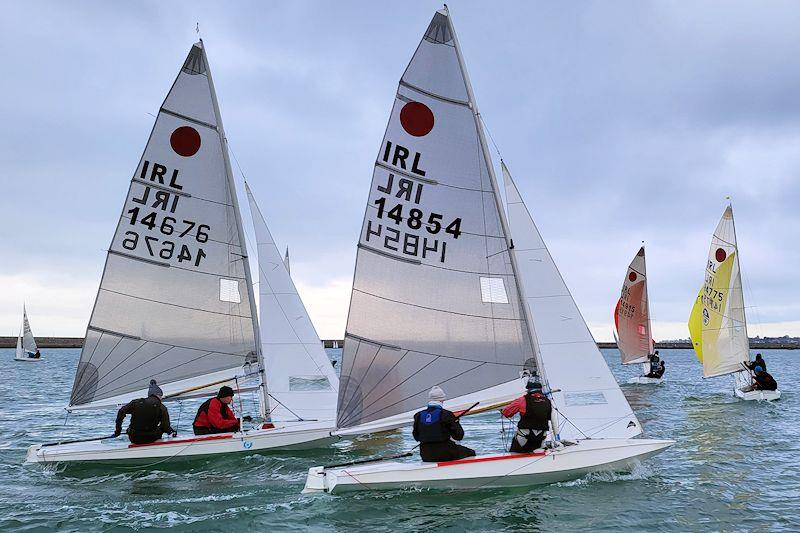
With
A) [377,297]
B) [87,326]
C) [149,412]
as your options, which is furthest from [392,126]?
[87,326]

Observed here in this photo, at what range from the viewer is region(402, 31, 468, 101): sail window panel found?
39.3 ft

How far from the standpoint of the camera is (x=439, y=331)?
39.8ft

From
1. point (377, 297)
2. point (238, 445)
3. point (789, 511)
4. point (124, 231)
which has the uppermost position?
point (124, 231)

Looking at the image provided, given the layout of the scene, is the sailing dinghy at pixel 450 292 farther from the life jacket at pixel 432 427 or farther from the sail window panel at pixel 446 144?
the life jacket at pixel 432 427

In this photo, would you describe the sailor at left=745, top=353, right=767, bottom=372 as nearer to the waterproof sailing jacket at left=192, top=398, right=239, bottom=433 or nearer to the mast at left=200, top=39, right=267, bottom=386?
the mast at left=200, top=39, right=267, bottom=386

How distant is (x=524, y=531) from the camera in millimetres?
9430

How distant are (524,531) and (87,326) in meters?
10.5

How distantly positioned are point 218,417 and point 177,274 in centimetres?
335

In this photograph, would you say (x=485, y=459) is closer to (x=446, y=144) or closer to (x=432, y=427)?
(x=432, y=427)

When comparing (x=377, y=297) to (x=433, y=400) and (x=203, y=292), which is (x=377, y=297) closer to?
(x=433, y=400)

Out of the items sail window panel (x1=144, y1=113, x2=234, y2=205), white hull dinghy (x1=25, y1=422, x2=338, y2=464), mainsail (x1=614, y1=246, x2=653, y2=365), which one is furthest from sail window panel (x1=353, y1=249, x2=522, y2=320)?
mainsail (x1=614, y1=246, x2=653, y2=365)

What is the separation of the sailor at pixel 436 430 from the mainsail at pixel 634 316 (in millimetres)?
36104

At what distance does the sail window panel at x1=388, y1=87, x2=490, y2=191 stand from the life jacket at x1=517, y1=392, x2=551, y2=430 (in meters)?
3.70

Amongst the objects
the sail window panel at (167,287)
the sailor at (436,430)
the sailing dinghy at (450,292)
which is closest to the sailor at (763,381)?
the sailing dinghy at (450,292)
